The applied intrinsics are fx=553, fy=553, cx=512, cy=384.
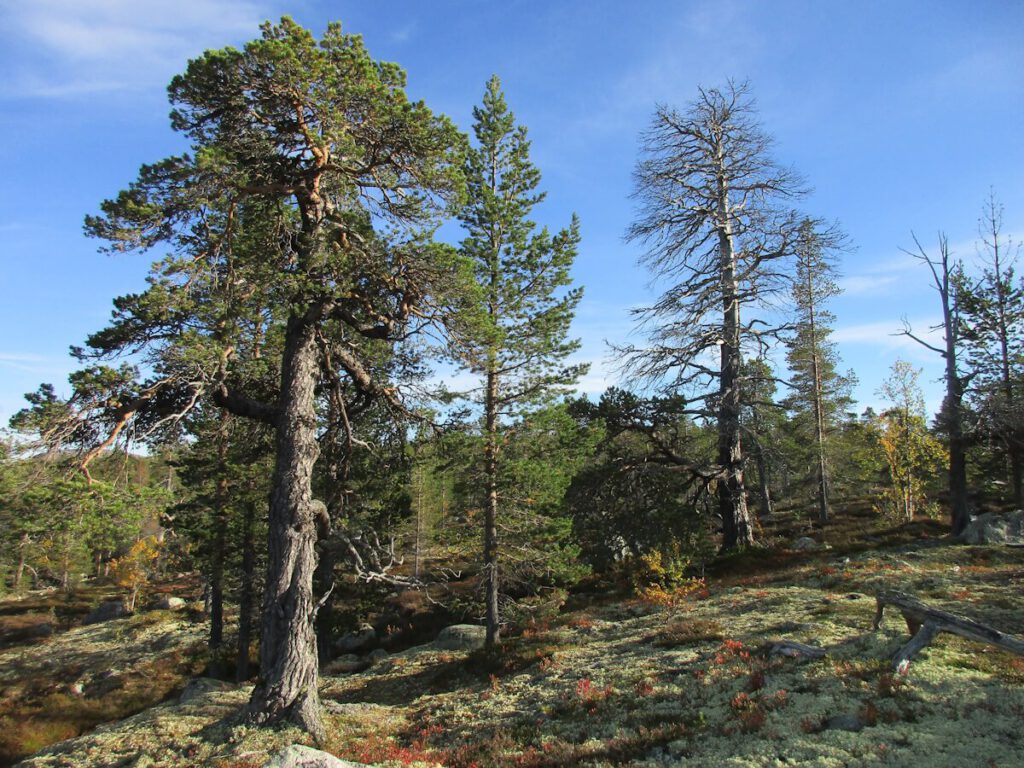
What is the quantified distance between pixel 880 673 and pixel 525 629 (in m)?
11.4

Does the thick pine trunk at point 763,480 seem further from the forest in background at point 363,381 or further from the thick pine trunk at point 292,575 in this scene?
the thick pine trunk at point 292,575

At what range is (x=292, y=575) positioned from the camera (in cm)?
1007

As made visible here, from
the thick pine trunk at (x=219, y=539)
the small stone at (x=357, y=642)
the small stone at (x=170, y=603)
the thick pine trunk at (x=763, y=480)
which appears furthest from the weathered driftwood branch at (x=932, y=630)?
the small stone at (x=170, y=603)

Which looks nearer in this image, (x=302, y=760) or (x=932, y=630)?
(x=302, y=760)

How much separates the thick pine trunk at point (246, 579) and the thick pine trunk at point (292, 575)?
10.5 metres

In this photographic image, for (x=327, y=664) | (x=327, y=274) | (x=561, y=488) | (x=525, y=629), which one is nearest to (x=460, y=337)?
(x=327, y=274)

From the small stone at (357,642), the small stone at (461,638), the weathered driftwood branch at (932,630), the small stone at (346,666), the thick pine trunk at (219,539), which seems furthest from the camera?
the small stone at (357,642)

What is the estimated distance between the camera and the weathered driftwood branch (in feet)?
27.2

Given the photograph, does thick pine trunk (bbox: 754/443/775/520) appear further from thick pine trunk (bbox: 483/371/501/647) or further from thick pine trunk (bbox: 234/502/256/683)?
thick pine trunk (bbox: 234/502/256/683)

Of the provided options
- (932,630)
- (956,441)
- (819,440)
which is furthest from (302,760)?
(819,440)

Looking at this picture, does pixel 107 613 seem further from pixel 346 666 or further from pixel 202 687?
pixel 202 687

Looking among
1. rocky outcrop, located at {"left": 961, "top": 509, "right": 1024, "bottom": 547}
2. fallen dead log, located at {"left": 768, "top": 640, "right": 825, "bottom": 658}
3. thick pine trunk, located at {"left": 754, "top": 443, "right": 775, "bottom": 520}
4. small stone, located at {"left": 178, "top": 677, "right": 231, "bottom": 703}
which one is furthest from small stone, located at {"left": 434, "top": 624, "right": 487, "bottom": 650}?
rocky outcrop, located at {"left": 961, "top": 509, "right": 1024, "bottom": 547}

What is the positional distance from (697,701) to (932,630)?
158 inches

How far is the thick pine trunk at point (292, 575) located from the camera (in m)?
9.59
